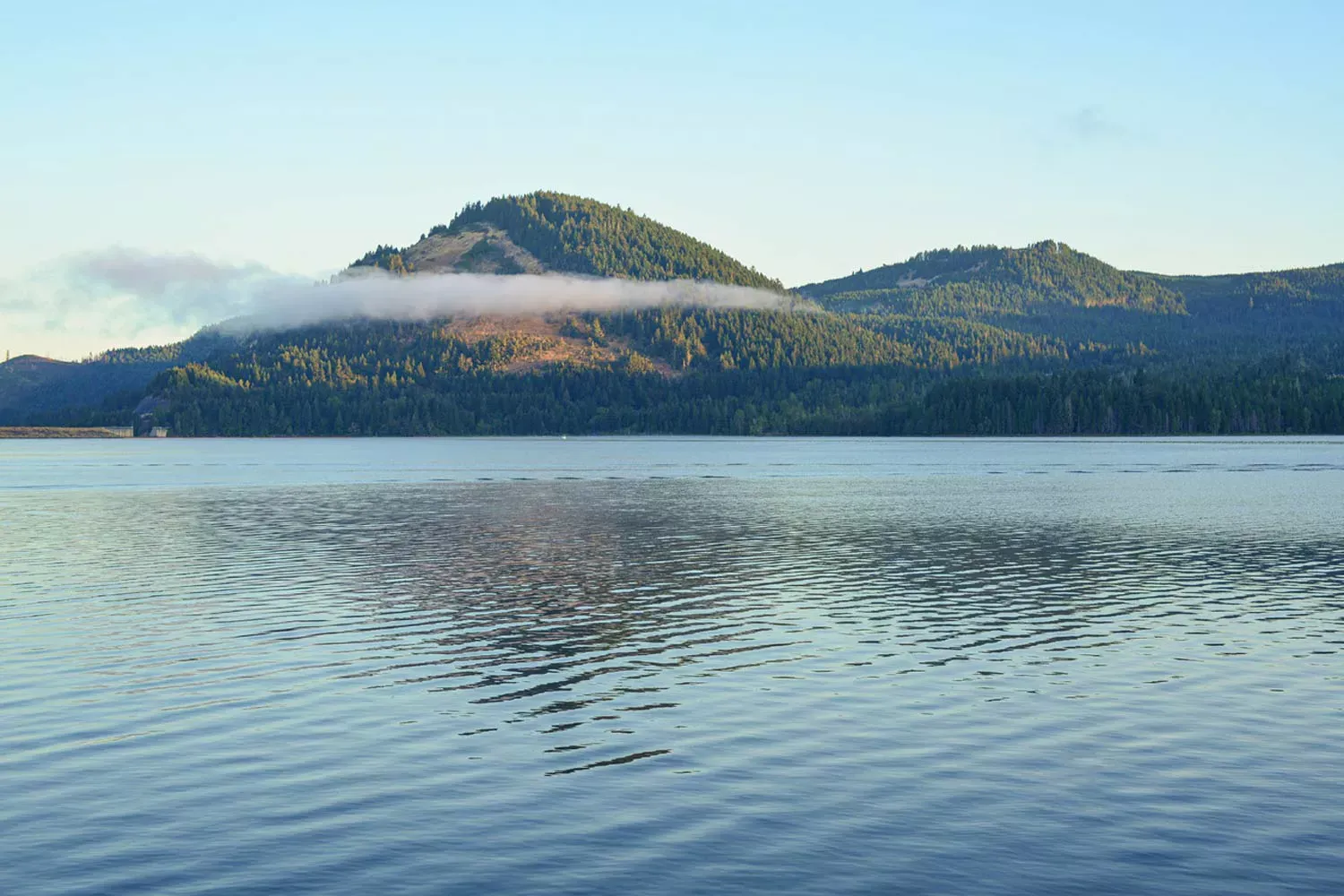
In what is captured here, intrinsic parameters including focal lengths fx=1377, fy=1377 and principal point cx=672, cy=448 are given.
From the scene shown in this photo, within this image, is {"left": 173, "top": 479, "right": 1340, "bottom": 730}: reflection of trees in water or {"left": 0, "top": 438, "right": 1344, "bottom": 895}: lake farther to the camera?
{"left": 173, "top": 479, "right": 1340, "bottom": 730}: reflection of trees in water

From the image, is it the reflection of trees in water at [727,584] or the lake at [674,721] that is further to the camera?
the reflection of trees in water at [727,584]

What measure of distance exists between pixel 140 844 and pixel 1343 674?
→ 95.1 ft

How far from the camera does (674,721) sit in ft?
97.1

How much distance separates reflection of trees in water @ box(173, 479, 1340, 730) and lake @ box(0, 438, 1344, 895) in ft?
0.98

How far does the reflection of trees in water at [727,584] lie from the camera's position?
127ft

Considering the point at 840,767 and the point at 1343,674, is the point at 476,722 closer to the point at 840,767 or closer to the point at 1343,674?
the point at 840,767

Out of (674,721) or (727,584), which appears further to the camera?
(727,584)

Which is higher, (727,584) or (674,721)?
(674,721)

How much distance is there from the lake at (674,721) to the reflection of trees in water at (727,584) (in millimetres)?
297

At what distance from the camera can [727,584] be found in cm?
5681

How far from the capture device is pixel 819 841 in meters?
20.9

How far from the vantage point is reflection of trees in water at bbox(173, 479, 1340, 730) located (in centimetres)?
3866

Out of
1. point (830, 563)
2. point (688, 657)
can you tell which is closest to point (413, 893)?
point (688, 657)

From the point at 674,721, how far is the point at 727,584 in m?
27.3
